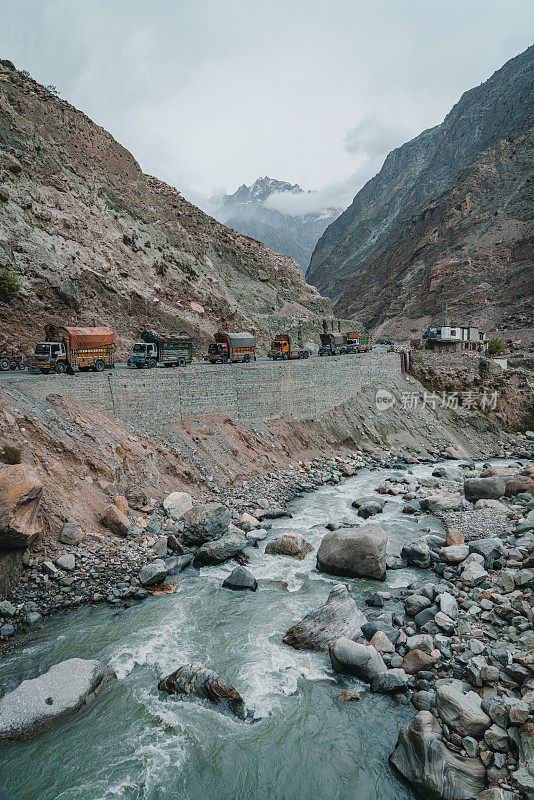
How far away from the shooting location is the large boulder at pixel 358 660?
936 centimetres

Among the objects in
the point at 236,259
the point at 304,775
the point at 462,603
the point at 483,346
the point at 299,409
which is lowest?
the point at 304,775

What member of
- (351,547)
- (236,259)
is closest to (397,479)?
(351,547)

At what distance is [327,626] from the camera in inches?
430

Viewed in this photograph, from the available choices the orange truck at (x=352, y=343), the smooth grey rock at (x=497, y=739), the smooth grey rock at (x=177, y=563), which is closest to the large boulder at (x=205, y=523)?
the smooth grey rock at (x=177, y=563)

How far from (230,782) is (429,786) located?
11.2ft

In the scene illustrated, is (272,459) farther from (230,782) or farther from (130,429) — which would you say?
(230,782)

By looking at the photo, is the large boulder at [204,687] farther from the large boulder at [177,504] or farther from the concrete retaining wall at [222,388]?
the concrete retaining wall at [222,388]

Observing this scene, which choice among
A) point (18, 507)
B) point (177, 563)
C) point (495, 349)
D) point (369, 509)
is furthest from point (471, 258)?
point (18, 507)

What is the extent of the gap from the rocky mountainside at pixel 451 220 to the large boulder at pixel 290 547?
6884cm

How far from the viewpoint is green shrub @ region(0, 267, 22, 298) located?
26367mm

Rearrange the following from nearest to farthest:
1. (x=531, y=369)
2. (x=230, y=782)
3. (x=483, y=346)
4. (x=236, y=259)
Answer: (x=230, y=782) < (x=531, y=369) < (x=236, y=259) < (x=483, y=346)

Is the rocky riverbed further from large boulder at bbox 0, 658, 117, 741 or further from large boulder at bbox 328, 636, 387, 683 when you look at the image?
large boulder at bbox 0, 658, 117, 741

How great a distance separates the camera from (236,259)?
48.4 meters


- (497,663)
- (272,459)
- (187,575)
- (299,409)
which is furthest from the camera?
(299,409)
